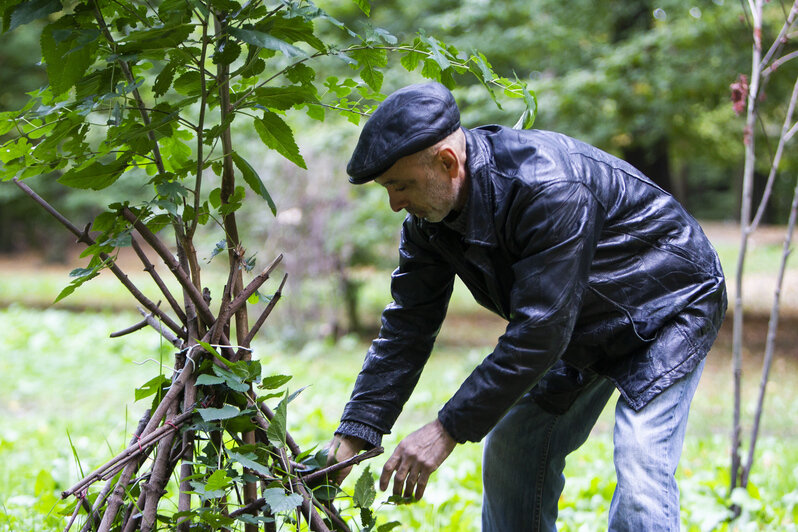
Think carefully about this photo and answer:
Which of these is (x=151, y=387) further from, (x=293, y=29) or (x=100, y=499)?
(x=293, y=29)

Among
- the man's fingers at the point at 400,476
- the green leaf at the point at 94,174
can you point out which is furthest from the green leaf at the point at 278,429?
the green leaf at the point at 94,174

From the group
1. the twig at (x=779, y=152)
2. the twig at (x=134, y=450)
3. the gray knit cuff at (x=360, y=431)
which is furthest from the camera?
the twig at (x=779, y=152)

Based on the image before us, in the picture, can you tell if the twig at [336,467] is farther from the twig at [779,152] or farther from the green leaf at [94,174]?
the twig at [779,152]

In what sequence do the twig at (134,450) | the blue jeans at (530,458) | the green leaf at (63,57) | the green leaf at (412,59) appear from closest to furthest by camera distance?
the green leaf at (63,57)
the twig at (134,450)
the green leaf at (412,59)
the blue jeans at (530,458)

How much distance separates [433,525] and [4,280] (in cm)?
1651

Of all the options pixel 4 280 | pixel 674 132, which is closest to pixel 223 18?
pixel 674 132

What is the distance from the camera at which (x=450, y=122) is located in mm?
2135

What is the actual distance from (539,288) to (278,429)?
2.63 ft

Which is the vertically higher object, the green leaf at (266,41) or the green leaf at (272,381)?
the green leaf at (266,41)

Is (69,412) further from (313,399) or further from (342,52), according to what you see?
(342,52)

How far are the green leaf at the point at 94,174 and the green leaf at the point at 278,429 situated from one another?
2.48ft

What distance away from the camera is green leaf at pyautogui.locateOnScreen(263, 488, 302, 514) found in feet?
6.55

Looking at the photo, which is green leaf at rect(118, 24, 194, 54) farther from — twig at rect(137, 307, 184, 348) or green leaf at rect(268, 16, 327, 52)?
twig at rect(137, 307, 184, 348)

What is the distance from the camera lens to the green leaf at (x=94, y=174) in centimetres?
207
